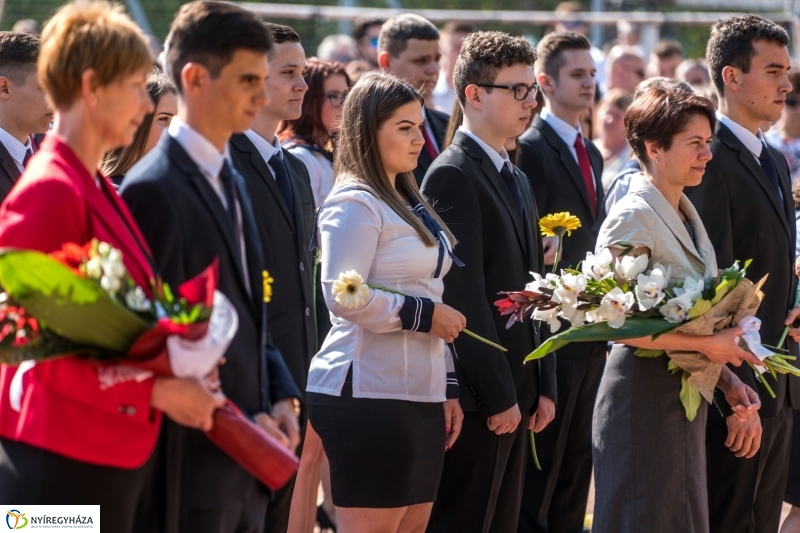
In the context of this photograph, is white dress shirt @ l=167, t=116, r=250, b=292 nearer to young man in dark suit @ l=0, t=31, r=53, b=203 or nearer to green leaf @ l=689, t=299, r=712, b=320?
green leaf @ l=689, t=299, r=712, b=320

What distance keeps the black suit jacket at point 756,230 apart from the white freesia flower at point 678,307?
0.94m

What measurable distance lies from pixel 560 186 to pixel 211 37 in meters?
3.52

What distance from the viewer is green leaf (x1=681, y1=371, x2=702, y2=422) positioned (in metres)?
4.28

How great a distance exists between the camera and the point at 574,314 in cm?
411

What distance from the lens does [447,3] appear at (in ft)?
48.8

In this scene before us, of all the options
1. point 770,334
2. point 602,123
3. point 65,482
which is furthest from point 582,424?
point 602,123

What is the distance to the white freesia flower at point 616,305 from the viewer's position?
3992 millimetres

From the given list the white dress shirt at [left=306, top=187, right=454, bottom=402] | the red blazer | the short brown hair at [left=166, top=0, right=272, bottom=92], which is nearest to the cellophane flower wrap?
the white dress shirt at [left=306, top=187, right=454, bottom=402]

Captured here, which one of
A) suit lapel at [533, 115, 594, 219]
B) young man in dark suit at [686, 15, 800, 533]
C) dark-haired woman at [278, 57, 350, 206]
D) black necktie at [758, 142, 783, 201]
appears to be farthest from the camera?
suit lapel at [533, 115, 594, 219]

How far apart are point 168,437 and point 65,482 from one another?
0.95 feet

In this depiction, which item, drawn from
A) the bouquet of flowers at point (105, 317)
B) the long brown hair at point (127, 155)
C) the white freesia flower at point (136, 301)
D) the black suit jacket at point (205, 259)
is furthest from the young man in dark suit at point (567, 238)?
the white freesia flower at point (136, 301)

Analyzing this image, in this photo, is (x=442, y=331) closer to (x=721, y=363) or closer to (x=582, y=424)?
(x=721, y=363)

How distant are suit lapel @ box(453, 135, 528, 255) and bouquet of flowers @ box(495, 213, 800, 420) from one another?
485 mm

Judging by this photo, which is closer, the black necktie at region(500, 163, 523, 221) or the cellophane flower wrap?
→ the cellophane flower wrap
